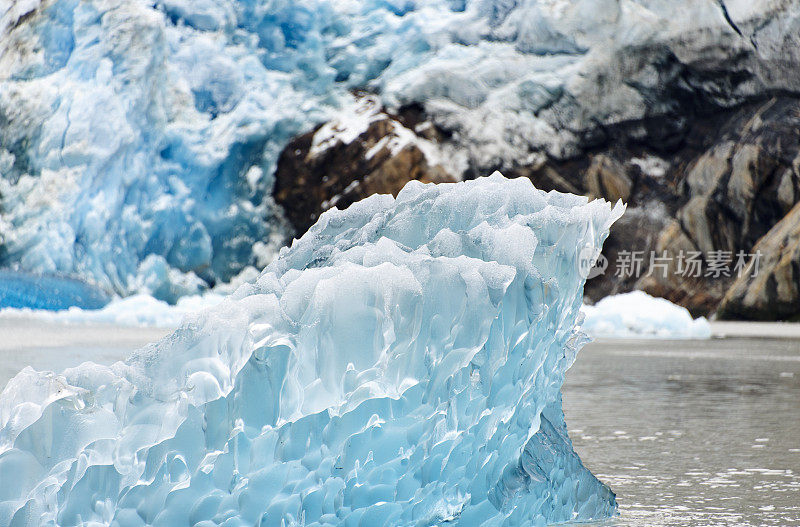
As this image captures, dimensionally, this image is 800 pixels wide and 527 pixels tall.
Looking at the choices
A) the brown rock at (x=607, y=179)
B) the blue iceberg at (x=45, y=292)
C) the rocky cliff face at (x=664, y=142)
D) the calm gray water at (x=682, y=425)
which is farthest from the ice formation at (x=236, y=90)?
the calm gray water at (x=682, y=425)

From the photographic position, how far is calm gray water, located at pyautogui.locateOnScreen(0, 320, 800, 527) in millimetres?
3328

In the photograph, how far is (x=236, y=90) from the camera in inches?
782

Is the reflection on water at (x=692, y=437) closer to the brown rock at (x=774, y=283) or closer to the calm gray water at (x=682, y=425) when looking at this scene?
the calm gray water at (x=682, y=425)

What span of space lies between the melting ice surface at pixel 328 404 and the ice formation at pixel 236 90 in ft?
49.1

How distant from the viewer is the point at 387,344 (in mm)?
A: 2508

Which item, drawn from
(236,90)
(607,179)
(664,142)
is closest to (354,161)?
(236,90)

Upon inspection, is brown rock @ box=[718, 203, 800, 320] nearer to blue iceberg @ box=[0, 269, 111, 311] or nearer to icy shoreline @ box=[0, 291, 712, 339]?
icy shoreline @ box=[0, 291, 712, 339]

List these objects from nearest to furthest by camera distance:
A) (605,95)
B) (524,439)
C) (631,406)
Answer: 1. (524,439)
2. (631,406)
3. (605,95)

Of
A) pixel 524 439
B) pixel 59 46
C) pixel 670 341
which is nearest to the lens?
pixel 524 439

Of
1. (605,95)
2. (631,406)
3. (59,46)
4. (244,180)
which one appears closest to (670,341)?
(631,406)

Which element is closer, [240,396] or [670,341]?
[240,396]

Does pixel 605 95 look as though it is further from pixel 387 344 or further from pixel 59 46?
pixel 387 344

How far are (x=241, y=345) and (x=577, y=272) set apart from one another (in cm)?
124

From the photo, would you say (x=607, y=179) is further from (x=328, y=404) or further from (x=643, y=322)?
(x=328, y=404)
